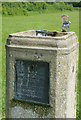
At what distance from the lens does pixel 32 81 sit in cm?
319

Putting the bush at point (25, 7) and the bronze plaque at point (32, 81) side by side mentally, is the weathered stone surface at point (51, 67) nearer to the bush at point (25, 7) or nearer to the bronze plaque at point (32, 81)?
the bronze plaque at point (32, 81)

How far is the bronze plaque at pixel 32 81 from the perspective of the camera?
10.2ft

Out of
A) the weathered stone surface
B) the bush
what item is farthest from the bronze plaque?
the bush

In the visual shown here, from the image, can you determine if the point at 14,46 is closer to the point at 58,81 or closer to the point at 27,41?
the point at 27,41

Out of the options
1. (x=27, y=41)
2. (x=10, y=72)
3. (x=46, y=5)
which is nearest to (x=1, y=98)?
(x=10, y=72)

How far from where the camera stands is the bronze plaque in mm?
3123

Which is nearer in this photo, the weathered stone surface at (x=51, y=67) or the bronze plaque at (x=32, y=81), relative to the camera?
the weathered stone surface at (x=51, y=67)

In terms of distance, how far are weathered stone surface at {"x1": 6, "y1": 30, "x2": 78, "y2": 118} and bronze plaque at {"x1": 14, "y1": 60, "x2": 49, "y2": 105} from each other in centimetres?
6

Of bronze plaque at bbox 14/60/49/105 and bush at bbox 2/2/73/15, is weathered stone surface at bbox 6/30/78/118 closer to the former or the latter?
bronze plaque at bbox 14/60/49/105

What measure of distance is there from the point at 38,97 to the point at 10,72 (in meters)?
0.57

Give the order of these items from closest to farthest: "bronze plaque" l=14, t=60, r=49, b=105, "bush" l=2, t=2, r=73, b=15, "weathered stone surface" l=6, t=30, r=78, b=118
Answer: "weathered stone surface" l=6, t=30, r=78, b=118 < "bronze plaque" l=14, t=60, r=49, b=105 < "bush" l=2, t=2, r=73, b=15

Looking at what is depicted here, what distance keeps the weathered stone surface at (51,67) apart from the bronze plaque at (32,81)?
2.5 inches

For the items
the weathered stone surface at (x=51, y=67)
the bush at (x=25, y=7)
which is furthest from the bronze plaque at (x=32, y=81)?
the bush at (x=25, y=7)

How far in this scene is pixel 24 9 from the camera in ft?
63.3
